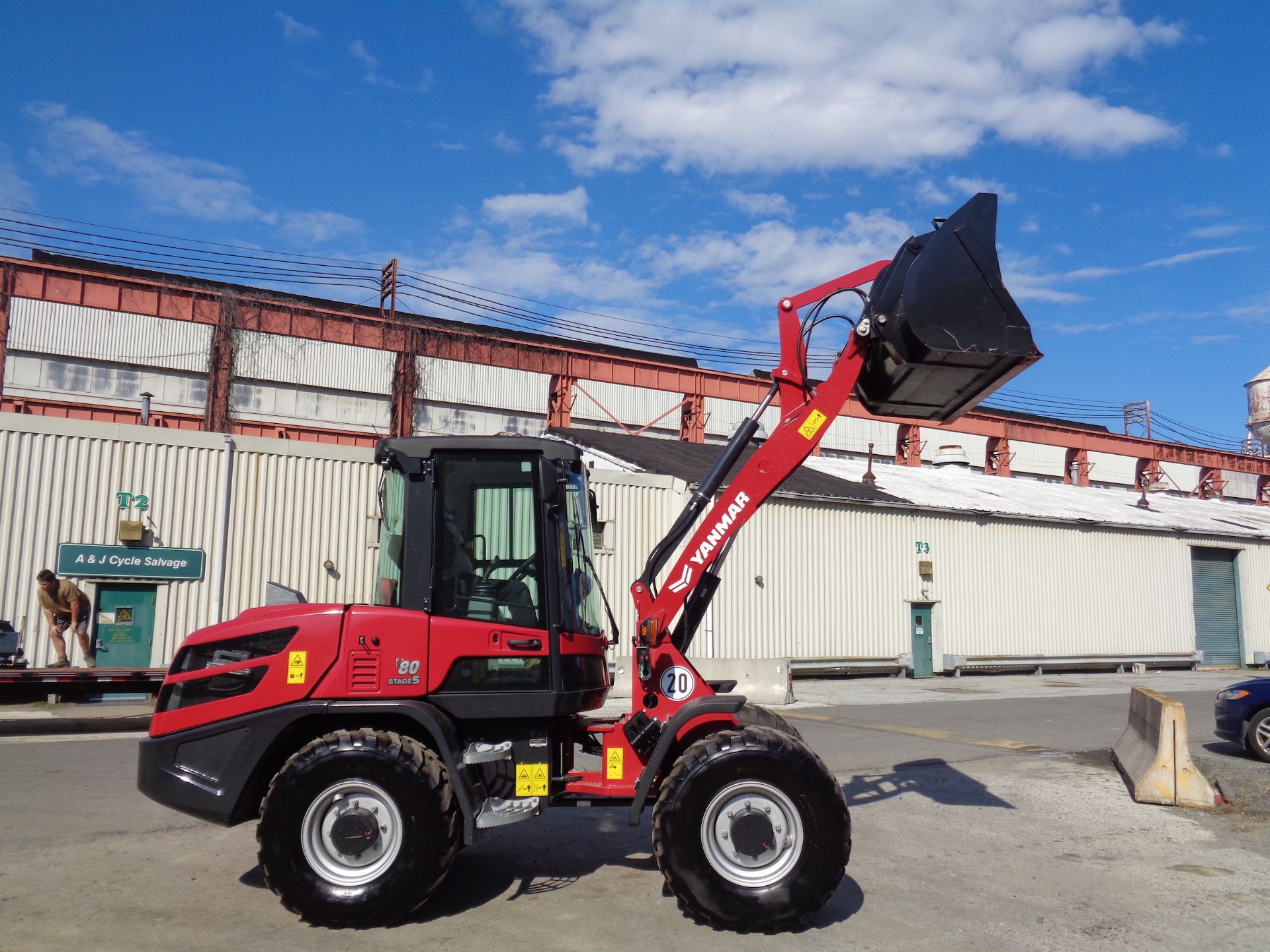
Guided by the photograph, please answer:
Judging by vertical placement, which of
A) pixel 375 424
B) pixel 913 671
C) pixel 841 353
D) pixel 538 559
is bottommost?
pixel 913 671

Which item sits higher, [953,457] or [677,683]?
[953,457]

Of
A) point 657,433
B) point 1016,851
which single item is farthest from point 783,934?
point 657,433

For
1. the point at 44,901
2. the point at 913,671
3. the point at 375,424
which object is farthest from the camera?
the point at 375,424

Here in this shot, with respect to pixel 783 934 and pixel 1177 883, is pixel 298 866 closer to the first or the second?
pixel 783 934

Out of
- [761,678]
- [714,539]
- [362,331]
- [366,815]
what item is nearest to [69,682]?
[761,678]

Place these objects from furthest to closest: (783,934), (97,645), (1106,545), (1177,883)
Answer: (1106,545) < (97,645) < (1177,883) < (783,934)

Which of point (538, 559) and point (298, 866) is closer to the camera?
point (298, 866)

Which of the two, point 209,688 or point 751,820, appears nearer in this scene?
point 751,820

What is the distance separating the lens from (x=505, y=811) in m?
5.26

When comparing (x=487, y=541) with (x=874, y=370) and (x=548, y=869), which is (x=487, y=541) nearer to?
(x=548, y=869)

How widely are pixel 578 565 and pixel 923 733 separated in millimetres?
8851

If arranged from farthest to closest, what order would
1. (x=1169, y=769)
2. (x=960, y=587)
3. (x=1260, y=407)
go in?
(x=1260, y=407) < (x=960, y=587) < (x=1169, y=769)

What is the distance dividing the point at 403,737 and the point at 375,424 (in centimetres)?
3059

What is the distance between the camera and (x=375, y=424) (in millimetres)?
34531
